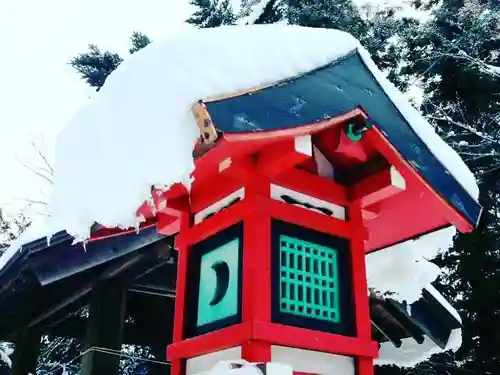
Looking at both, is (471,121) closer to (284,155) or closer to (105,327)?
(105,327)

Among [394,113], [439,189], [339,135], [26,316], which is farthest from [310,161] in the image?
[26,316]

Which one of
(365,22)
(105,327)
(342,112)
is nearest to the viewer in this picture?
(342,112)

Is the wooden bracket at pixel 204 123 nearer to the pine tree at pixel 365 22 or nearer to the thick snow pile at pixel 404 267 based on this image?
the thick snow pile at pixel 404 267

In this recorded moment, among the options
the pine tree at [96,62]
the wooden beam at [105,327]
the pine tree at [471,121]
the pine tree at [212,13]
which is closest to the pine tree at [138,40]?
the pine tree at [96,62]

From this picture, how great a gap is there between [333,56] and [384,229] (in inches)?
28.9

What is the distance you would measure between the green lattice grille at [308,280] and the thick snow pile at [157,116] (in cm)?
46

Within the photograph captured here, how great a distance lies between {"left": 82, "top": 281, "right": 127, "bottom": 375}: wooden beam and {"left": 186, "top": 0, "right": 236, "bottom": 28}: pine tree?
6775 mm

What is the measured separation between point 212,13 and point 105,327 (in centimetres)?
717

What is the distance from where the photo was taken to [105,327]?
3.23 metres

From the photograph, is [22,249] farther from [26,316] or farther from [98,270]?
[26,316]

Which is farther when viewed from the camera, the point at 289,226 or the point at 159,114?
the point at 289,226

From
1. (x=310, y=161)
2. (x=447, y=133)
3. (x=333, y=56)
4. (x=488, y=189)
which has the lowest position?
(x=310, y=161)

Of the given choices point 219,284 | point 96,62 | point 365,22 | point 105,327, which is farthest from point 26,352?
point 365,22

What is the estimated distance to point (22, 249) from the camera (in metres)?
2.82
